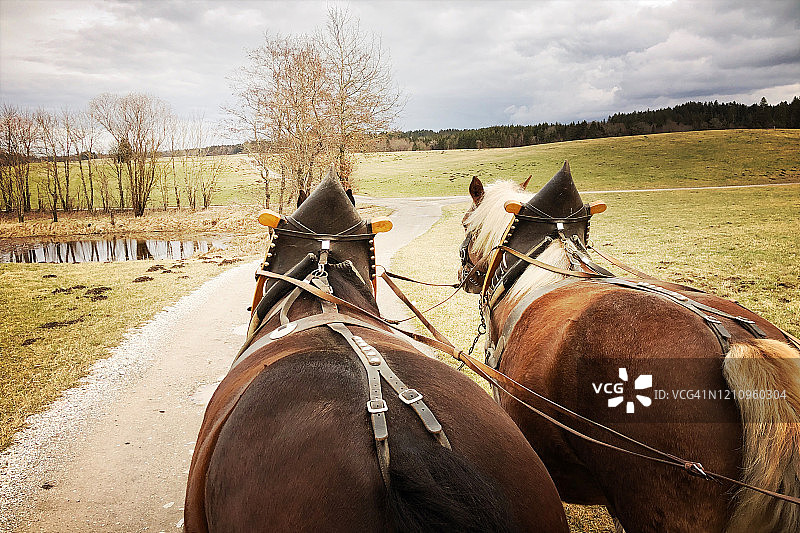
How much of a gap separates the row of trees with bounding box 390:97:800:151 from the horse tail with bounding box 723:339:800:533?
7592cm

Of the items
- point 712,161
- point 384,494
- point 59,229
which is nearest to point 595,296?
point 384,494

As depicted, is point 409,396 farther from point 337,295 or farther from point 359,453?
point 337,295

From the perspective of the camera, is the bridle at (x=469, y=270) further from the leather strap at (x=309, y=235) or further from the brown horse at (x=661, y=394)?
the leather strap at (x=309, y=235)

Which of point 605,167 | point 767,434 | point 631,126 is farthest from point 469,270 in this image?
point 631,126

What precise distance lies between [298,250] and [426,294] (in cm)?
770

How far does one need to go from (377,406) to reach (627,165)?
54.9 metres

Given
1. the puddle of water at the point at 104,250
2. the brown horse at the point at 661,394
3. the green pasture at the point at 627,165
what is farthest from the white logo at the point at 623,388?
the green pasture at the point at 627,165

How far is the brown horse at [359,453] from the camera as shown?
3.40 ft

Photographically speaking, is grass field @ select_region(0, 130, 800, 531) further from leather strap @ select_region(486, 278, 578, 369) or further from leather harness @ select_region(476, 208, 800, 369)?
leather harness @ select_region(476, 208, 800, 369)

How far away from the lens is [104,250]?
2019 centimetres

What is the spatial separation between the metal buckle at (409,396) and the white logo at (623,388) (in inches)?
44.4

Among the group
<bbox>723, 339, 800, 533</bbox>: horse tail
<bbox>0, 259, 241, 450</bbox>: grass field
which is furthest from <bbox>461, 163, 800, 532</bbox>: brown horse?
<bbox>0, 259, 241, 450</bbox>: grass field

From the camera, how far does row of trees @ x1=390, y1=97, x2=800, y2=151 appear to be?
78250mm

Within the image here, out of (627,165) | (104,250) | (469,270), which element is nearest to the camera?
(469,270)
